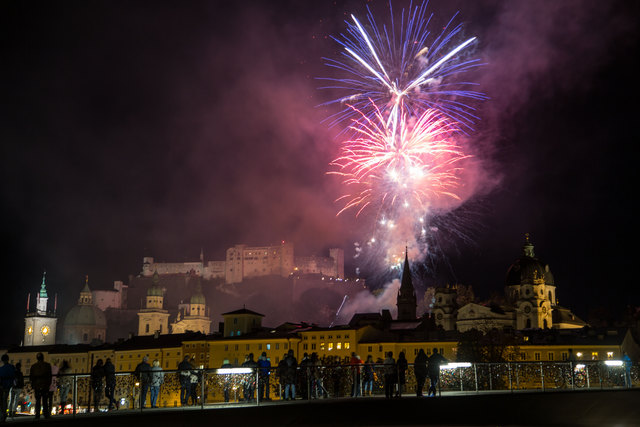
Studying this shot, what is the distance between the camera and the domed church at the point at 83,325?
155 meters

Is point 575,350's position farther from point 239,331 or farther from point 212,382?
point 212,382

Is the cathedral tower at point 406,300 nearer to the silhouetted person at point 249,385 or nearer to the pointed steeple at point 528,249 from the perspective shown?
the pointed steeple at point 528,249

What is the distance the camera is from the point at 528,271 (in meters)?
114

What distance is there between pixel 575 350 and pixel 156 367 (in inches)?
2901

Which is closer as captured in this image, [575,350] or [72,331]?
[575,350]

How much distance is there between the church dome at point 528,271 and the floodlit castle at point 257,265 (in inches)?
2523

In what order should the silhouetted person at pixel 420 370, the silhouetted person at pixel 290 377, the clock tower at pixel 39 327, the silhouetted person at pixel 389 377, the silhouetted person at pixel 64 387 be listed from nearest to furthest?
1. the silhouetted person at pixel 64 387
2. the silhouetted person at pixel 290 377
3. the silhouetted person at pixel 389 377
4. the silhouetted person at pixel 420 370
5. the clock tower at pixel 39 327

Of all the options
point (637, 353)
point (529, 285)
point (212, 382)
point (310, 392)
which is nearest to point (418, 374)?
point (310, 392)

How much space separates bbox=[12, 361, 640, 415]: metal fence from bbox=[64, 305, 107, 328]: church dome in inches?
5434

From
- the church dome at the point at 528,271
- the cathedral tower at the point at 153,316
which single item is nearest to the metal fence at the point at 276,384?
the church dome at the point at 528,271

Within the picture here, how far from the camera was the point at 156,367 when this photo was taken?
22812 mm

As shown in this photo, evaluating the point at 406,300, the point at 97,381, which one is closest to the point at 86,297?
the point at 406,300

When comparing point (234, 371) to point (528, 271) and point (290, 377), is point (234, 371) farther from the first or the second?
point (528, 271)

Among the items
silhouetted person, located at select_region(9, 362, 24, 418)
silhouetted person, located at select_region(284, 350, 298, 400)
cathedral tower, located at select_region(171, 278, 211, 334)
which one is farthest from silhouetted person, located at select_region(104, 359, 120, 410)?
cathedral tower, located at select_region(171, 278, 211, 334)
